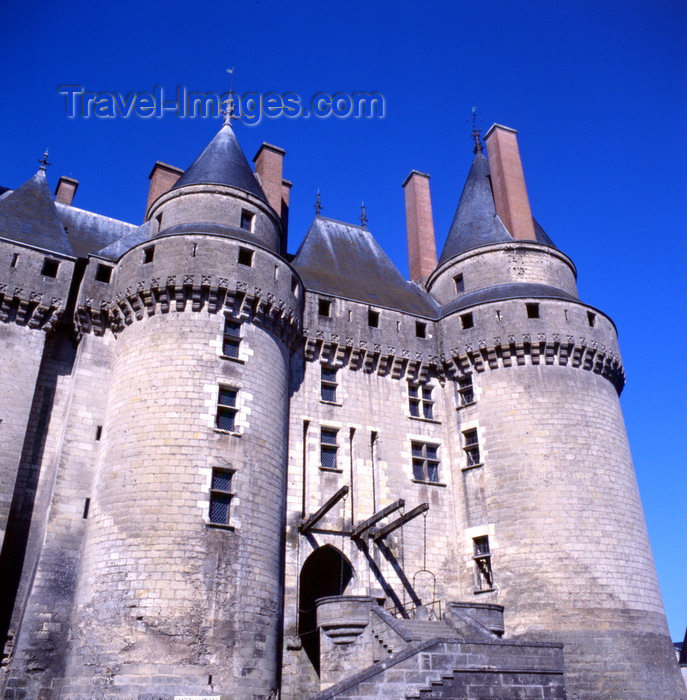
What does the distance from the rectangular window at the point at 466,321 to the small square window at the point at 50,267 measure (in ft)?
43.2

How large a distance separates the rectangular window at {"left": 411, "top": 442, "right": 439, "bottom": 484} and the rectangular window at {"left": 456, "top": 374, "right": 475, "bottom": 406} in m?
1.84

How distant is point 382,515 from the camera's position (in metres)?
19.4

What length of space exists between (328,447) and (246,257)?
20.5 ft

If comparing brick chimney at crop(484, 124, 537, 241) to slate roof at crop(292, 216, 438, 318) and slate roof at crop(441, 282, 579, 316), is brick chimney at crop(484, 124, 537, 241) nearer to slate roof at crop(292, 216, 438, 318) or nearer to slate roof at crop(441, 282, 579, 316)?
slate roof at crop(441, 282, 579, 316)

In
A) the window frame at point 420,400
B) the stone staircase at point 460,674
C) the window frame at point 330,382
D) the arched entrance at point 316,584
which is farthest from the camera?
the window frame at point 420,400

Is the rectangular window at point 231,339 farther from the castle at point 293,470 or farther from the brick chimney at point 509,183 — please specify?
the brick chimney at point 509,183

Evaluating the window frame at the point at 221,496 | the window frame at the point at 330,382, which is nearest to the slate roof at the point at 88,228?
the window frame at the point at 330,382

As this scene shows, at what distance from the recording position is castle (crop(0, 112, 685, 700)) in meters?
15.9

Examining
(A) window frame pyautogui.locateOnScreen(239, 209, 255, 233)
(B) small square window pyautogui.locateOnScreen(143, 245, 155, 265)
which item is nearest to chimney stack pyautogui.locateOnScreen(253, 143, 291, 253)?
(A) window frame pyautogui.locateOnScreen(239, 209, 255, 233)

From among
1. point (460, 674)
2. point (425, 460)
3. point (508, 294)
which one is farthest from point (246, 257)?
point (460, 674)

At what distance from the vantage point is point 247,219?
22766 millimetres

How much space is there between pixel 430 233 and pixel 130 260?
45.3ft

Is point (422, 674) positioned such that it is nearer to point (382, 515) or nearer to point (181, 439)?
point (382, 515)

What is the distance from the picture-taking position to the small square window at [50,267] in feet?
66.8
